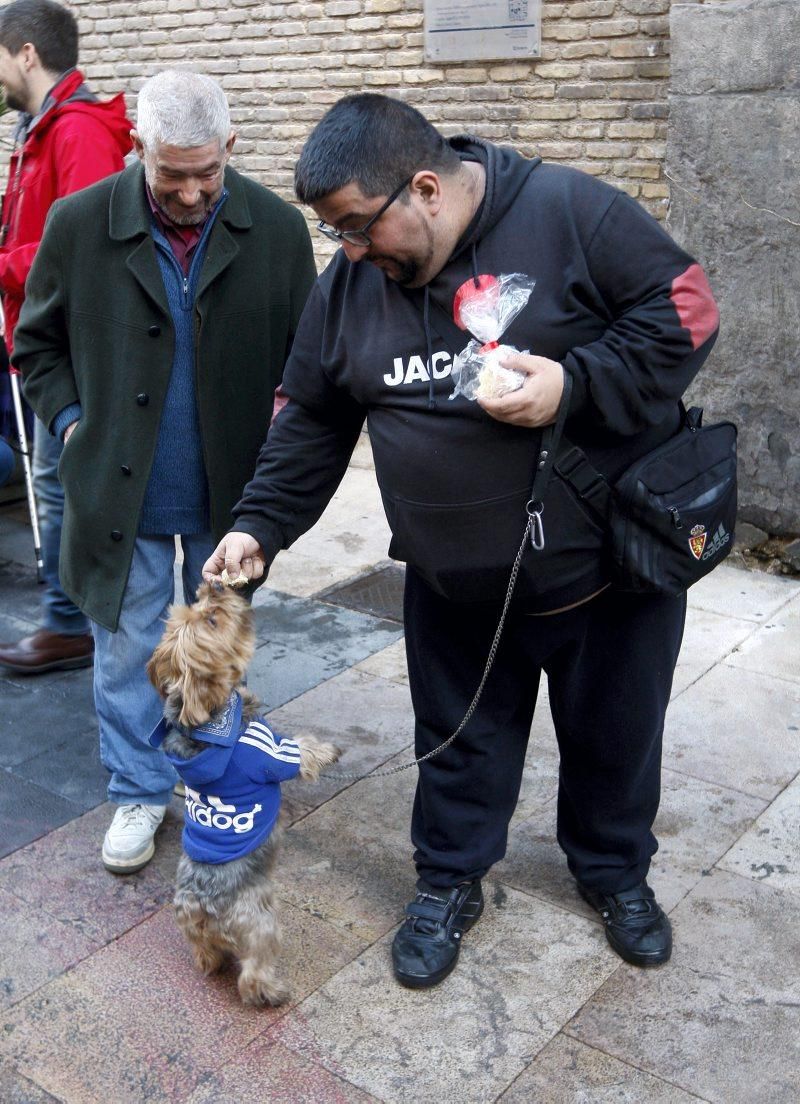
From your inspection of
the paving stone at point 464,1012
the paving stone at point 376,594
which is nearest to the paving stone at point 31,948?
the paving stone at point 464,1012

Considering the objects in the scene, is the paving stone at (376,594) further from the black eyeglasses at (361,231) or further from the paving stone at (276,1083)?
the black eyeglasses at (361,231)

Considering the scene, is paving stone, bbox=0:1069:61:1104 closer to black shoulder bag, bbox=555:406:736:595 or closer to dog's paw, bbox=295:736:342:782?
dog's paw, bbox=295:736:342:782

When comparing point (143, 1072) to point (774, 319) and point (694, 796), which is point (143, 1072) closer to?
point (694, 796)

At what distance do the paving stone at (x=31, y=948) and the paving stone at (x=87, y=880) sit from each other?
Answer: 0.03 metres

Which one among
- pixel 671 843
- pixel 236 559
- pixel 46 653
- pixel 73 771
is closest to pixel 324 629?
pixel 46 653

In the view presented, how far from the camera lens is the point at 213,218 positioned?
3.27m

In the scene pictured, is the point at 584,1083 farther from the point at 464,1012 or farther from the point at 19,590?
the point at 19,590

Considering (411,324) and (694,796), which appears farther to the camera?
(694,796)

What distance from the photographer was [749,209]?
507 centimetres

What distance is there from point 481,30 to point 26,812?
4.52m

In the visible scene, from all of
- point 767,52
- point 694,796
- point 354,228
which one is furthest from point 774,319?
point 354,228

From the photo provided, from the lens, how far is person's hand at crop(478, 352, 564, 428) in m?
2.37

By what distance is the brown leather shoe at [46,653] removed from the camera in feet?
15.6

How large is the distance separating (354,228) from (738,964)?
1.99m
